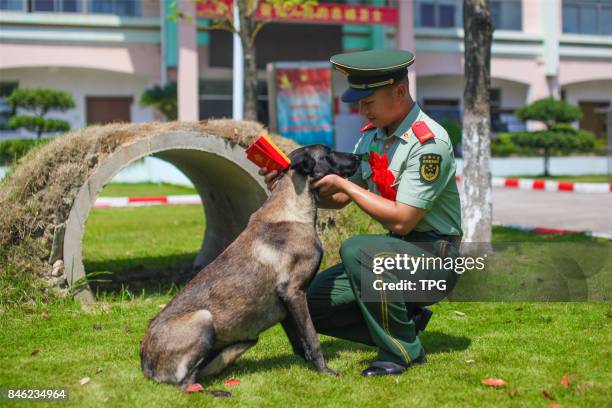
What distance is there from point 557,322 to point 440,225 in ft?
5.69

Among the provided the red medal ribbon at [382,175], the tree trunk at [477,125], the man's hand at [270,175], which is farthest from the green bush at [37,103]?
the red medal ribbon at [382,175]

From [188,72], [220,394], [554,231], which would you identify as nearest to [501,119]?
[188,72]

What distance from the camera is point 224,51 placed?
26.9 metres

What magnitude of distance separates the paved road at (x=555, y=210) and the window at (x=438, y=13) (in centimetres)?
1454

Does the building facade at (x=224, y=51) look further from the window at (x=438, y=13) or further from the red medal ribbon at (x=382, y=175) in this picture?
the red medal ribbon at (x=382, y=175)

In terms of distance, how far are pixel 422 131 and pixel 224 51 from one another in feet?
76.5

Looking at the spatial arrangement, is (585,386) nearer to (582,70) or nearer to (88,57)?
(88,57)

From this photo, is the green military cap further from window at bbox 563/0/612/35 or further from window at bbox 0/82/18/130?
window at bbox 563/0/612/35

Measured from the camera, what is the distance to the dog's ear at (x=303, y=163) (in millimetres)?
4477

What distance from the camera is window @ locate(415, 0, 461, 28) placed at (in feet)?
100

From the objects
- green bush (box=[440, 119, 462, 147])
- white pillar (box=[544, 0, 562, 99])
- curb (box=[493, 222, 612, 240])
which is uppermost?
white pillar (box=[544, 0, 562, 99])

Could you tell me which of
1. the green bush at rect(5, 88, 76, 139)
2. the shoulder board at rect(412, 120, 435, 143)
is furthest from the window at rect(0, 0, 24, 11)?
the shoulder board at rect(412, 120, 435, 143)

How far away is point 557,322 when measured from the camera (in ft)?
18.8

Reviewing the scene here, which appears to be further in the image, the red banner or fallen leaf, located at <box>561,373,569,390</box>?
the red banner
